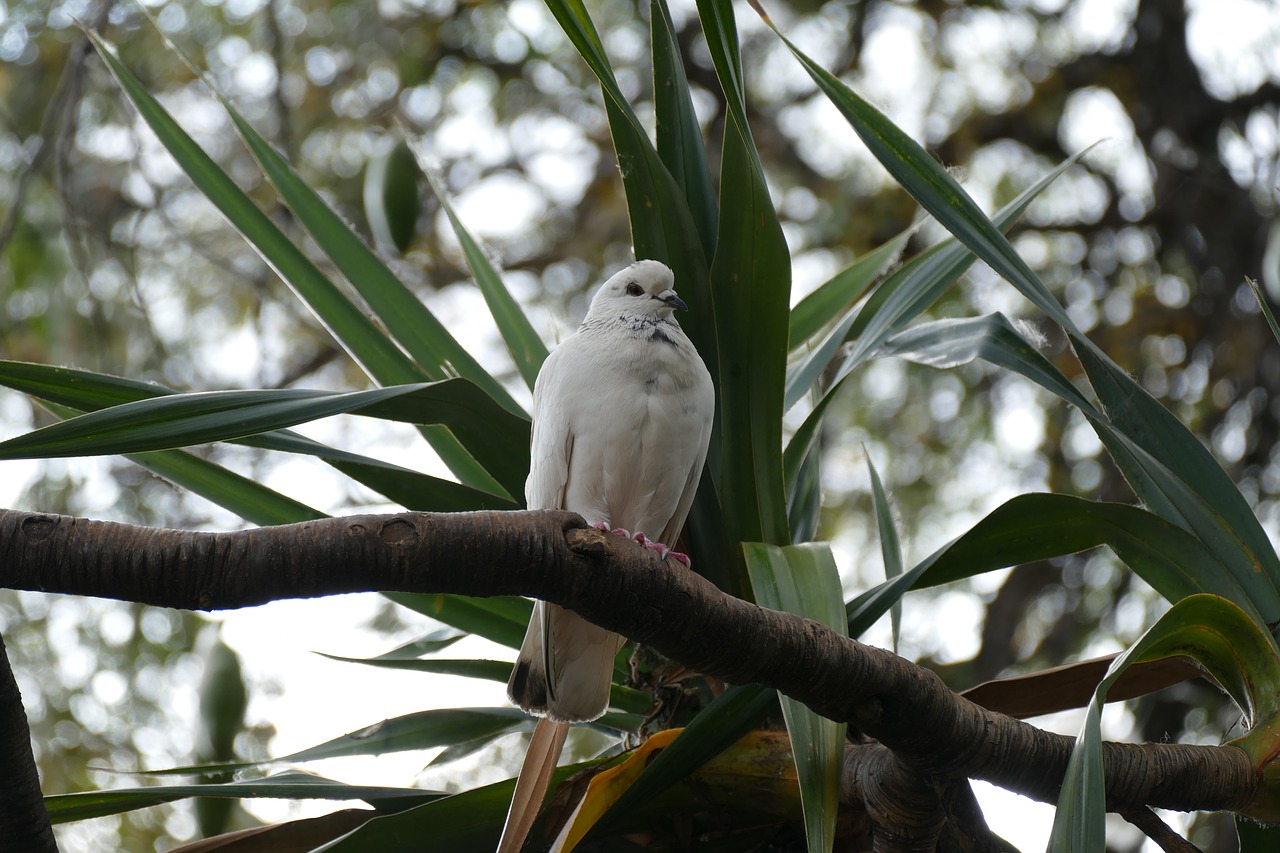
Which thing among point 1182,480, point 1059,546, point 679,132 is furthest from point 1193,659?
point 679,132

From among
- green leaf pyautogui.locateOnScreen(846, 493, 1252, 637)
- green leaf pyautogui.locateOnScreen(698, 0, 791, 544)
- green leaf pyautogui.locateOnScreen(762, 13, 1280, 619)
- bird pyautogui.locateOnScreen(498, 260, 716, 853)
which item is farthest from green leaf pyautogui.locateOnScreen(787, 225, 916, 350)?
green leaf pyautogui.locateOnScreen(846, 493, 1252, 637)

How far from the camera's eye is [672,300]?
2.09 m

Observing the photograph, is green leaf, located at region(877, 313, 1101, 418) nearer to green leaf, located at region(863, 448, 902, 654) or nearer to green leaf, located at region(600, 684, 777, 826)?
green leaf, located at region(863, 448, 902, 654)

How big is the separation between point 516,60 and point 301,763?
350 centimetres

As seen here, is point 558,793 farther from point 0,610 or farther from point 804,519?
point 0,610

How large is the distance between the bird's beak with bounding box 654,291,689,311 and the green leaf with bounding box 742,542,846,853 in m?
0.58

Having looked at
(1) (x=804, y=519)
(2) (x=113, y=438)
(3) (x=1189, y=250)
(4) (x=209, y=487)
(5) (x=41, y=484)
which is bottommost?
(2) (x=113, y=438)

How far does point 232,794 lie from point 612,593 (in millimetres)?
901

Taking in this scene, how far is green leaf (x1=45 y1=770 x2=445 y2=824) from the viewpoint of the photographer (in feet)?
5.62

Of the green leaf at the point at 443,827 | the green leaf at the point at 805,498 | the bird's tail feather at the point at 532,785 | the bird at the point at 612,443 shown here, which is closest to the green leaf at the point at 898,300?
the green leaf at the point at 805,498

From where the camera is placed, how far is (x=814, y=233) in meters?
4.49

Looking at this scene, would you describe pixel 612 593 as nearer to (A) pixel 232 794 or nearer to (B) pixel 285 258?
(A) pixel 232 794

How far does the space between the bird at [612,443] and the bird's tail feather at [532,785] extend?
0.13m

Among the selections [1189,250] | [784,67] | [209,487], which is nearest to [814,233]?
[784,67]
